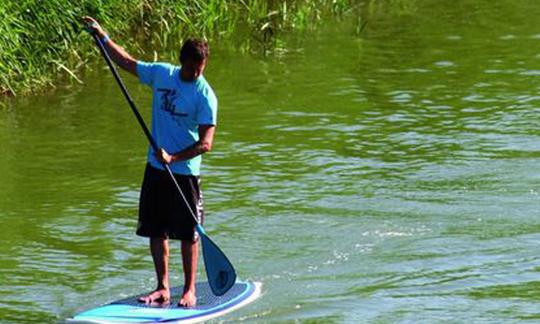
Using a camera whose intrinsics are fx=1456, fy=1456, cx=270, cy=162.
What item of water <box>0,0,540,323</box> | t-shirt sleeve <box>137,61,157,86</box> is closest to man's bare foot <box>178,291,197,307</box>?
water <box>0,0,540,323</box>

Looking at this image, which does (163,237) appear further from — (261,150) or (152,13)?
(152,13)

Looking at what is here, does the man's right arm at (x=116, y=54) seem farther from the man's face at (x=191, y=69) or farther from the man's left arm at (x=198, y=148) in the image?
the man's left arm at (x=198, y=148)

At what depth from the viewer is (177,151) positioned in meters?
8.01

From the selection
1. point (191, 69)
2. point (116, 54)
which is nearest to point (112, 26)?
point (116, 54)

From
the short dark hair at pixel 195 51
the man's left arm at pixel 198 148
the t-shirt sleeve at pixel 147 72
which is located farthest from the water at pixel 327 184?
the short dark hair at pixel 195 51

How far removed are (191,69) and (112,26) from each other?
6238 millimetres

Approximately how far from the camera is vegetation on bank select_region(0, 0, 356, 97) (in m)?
13.1

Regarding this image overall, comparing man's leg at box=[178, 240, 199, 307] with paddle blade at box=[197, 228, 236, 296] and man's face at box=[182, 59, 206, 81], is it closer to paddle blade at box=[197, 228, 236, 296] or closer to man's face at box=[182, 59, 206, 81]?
paddle blade at box=[197, 228, 236, 296]

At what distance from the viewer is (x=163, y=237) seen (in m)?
8.15

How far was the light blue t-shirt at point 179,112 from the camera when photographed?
795cm

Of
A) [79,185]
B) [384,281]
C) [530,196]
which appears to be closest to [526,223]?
[530,196]

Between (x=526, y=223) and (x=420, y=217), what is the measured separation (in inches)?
28.8

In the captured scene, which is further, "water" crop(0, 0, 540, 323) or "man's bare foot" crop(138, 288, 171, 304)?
"water" crop(0, 0, 540, 323)

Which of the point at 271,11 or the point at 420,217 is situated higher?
the point at 271,11
